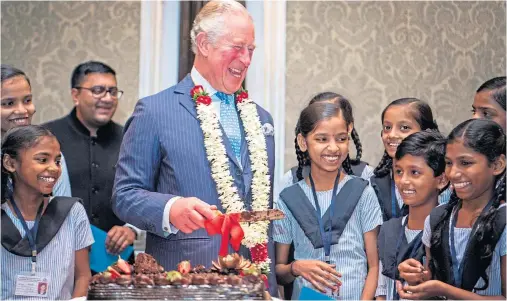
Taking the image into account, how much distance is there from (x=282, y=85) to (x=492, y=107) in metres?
1.95

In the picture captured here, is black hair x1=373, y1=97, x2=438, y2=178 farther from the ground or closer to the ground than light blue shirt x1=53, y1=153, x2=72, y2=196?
farther from the ground

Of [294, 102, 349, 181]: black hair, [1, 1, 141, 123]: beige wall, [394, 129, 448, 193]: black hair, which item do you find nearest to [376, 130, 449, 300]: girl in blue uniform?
[394, 129, 448, 193]: black hair

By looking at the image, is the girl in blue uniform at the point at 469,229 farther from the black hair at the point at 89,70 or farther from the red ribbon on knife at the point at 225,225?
the black hair at the point at 89,70

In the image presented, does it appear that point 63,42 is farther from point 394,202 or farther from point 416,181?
point 416,181

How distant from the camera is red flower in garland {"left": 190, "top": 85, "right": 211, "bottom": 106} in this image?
11.4 ft

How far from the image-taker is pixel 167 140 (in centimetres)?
335

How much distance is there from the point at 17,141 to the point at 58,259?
603mm

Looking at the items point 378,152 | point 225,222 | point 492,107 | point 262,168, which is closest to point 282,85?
point 378,152

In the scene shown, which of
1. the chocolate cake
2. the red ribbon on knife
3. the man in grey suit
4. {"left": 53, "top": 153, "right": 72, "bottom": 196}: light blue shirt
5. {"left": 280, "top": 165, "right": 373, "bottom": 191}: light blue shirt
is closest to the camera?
the chocolate cake

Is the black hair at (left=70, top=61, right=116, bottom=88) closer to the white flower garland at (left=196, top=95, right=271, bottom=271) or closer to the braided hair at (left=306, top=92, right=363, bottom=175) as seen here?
the braided hair at (left=306, top=92, right=363, bottom=175)

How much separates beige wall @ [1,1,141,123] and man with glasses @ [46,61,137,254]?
68cm

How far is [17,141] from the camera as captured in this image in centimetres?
409

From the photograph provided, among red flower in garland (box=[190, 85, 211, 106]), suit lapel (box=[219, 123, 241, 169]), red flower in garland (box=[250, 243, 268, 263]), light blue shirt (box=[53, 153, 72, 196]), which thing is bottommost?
red flower in garland (box=[250, 243, 268, 263])

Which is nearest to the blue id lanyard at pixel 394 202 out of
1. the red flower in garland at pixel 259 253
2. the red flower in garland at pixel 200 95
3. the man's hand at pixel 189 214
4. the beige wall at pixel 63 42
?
the red flower in garland at pixel 259 253
